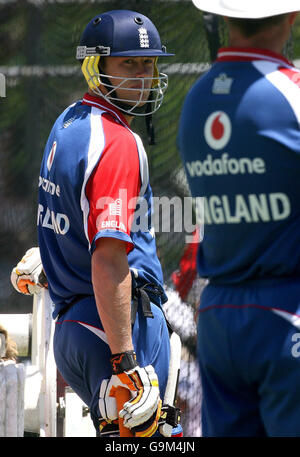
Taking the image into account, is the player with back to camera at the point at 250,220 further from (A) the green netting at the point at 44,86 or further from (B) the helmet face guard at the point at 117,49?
(A) the green netting at the point at 44,86

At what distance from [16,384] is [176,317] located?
106 centimetres

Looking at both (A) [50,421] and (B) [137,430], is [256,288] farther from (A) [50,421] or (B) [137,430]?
(A) [50,421]

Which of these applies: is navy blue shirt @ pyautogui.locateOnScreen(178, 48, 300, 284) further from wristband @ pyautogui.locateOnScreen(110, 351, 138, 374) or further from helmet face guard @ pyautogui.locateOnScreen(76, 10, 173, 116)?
helmet face guard @ pyautogui.locateOnScreen(76, 10, 173, 116)

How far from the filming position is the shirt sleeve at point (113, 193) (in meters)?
2.76

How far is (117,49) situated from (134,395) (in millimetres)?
1203

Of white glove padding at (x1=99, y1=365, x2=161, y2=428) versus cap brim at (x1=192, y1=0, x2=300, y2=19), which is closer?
cap brim at (x1=192, y1=0, x2=300, y2=19)

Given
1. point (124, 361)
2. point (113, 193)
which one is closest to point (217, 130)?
point (113, 193)

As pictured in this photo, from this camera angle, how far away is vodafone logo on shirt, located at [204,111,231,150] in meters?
2.12

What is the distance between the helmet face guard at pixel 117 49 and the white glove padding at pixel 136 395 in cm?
92

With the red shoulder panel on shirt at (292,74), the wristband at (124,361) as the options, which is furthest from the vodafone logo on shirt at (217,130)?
the wristband at (124,361)

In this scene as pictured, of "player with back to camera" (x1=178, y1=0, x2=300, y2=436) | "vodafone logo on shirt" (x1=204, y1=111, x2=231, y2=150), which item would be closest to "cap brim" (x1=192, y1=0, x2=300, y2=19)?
"player with back to camera" (x1=178, y1=0, x2=300, y2=436)

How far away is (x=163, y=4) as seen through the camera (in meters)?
4.98

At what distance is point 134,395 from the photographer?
2770mm

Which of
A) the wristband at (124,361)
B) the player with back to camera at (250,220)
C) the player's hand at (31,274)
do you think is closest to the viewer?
the player with back to camera at (250,220)
